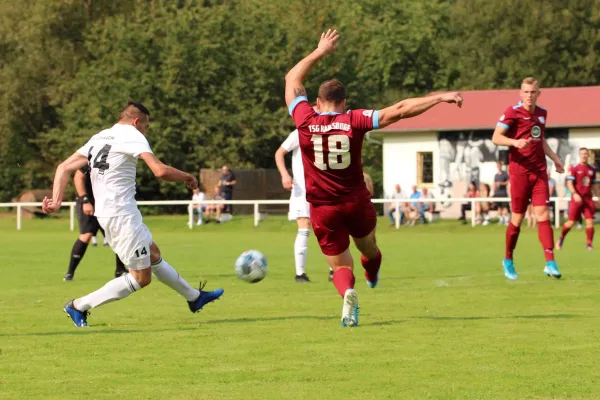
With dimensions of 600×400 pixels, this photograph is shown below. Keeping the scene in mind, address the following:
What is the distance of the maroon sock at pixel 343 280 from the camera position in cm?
1029

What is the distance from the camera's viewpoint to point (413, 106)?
374 inches

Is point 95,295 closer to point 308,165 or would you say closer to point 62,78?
point 308,165

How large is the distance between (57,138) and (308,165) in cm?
4902

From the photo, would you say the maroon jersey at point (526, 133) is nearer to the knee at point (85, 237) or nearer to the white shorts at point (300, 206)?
the white shorts at point (300, 206)

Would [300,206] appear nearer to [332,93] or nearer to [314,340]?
[332,93]

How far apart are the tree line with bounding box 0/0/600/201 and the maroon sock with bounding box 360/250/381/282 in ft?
134

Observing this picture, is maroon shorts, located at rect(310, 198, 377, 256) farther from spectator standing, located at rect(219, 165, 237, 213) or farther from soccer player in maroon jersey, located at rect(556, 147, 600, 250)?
spectator standing, located at rect(219, 165, 237, 213)

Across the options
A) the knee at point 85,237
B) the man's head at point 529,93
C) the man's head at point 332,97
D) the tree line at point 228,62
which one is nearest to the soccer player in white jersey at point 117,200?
the man's head at point 332,97

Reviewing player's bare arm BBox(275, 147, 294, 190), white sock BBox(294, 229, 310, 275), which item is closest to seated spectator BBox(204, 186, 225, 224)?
white sock BBox(294, 229, 310, 275)

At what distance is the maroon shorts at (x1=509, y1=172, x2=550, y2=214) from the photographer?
1520cm

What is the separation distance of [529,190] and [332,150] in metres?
5.84

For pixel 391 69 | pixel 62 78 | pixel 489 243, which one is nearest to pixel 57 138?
pixel 62 78

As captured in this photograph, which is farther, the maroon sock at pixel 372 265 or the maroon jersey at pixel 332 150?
the maroon sock at pixel 372 265

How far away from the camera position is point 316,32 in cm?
6309
